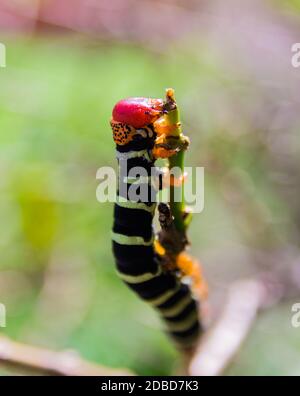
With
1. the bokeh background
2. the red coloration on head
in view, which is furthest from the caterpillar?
the bokeh background

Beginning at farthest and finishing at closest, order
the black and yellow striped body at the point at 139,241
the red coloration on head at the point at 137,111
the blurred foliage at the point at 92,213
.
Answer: the blurred foliage at the point at 92,213
the black and yellow striped body at the point at 139,241
the red coloration on head at the point at 137,111

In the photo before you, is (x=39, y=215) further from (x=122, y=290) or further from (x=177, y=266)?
(x=177, y=266)

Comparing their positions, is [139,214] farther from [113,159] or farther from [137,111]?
[113,159]

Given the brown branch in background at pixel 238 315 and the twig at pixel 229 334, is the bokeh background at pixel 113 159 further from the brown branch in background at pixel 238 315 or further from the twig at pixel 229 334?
the twig at pixel 229 334

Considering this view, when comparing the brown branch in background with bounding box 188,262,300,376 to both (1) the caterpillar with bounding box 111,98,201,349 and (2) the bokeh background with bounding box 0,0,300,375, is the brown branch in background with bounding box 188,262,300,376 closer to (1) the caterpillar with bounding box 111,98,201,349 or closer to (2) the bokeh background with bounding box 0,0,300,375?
(2) the bokeh background with bounding box 0,0,300,375

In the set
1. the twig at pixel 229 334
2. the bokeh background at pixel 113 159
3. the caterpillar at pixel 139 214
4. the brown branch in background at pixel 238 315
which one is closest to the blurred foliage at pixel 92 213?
the bokeh background at pixel 113 159
